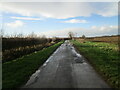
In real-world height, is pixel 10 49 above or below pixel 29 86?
above

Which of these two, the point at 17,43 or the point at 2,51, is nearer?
the point at 2,51

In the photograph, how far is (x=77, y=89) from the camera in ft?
14.8

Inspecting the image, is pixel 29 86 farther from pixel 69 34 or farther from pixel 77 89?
pixel 69 34

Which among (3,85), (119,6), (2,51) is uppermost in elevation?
(119,6)

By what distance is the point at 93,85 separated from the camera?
4867mm

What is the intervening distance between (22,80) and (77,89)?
9.50ft

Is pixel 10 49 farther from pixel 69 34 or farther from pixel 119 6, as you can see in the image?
pixel 69 34

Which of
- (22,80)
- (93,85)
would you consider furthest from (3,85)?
(93,85)

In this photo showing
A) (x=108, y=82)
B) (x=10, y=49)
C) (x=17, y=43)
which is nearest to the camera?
(x=108, y=82)

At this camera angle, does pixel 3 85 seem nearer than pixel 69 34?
Yes

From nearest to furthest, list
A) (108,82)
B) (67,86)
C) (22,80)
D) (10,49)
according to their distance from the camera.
Answer: (67,86) → (108,82) → (22,80) → (10,49)

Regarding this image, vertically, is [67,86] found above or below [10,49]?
below

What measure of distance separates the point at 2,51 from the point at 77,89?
1102 centimetres

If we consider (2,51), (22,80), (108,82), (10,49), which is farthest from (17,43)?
(108,82)
